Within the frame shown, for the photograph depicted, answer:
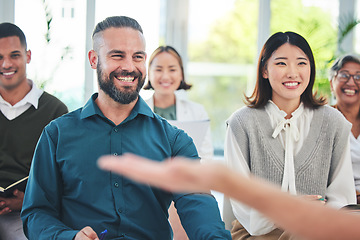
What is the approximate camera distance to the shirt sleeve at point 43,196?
1534 millimetres

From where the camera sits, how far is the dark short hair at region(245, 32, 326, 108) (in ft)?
7.16

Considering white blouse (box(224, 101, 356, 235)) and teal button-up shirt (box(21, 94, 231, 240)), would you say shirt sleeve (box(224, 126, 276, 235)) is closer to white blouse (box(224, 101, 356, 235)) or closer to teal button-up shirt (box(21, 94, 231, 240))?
white blouse (box(224, 101, 356, 235))

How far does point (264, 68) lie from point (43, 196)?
4.41 ft

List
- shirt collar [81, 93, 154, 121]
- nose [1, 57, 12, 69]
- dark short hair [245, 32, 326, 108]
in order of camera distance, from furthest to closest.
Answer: nose [1, 57, 12, 69], dark short hair [245, 32, 326, 108], shirt collar [81, 93, 154, 121]

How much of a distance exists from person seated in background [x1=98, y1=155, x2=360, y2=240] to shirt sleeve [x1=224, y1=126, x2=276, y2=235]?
151 centimetres

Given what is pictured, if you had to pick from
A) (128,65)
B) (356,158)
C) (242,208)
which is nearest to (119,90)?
(128,65)

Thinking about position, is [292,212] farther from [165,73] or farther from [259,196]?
[165,73]

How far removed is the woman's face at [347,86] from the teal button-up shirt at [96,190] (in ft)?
5.21

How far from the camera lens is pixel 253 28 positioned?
5348 mm

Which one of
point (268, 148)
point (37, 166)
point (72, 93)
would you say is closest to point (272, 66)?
point (268, 148)

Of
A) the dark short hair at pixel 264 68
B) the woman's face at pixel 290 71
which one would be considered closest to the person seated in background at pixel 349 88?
the dark short hair at pixel 264 68

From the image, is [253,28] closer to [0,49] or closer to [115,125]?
[0,49]

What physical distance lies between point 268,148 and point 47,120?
130 cm

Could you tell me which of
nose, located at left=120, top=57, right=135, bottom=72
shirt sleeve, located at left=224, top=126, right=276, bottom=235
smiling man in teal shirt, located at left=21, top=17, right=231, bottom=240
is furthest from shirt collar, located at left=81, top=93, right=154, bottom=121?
shirt sleeve, located at left=224, top=126, right=276, bottom=235
